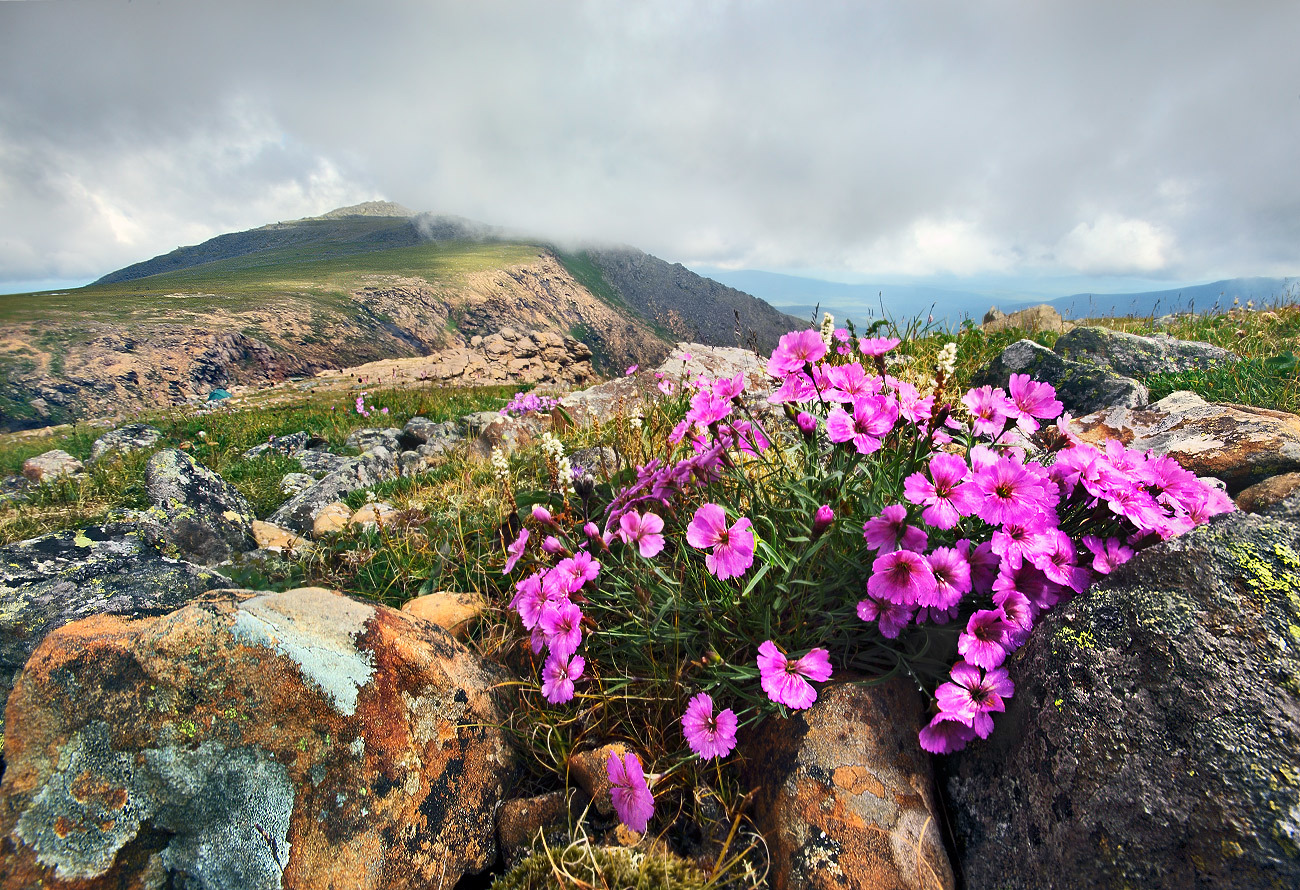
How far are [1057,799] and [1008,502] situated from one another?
0.92 metres

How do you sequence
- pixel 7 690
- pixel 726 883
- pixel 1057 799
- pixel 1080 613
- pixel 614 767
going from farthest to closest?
pixel 7 690 → pixel 614 767 → pixel 726 883 → pixel 1080 613 → pixel 1057 799

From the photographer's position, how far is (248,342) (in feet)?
276

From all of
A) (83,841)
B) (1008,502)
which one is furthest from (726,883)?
(83,841)

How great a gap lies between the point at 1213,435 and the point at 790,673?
11.3ft

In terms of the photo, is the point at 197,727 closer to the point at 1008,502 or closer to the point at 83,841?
the point at 83,841

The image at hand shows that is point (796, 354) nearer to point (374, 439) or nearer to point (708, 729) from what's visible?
point (708, 729)

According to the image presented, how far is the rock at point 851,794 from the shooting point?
6.07 ft

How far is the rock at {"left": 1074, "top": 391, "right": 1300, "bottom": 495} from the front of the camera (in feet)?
10.1

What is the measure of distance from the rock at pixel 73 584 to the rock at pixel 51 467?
23.9 feet

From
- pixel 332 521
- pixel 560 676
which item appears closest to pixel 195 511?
pixel 332 521

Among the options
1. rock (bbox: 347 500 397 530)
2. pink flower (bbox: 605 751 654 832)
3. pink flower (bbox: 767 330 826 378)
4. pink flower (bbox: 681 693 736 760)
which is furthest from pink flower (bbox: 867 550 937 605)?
rock (bbox: 347 500 397 530)

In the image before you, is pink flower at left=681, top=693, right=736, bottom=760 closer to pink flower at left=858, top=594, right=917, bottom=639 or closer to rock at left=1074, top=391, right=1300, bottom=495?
pink flower at left=858, top=594, right=917, bottom=639

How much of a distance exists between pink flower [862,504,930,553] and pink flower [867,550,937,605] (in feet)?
0.14

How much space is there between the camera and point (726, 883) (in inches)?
78.0
